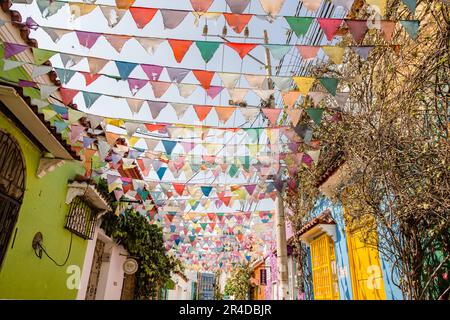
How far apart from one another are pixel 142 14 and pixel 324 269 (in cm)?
699

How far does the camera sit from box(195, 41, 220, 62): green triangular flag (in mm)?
3525

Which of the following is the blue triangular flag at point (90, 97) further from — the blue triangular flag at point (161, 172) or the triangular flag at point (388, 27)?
the triangular flag at point (388, 27)

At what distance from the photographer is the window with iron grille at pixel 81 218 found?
6.93 meters

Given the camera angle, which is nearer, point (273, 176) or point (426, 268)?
point (426, 268)

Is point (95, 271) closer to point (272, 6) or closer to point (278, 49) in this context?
point (278, 49)

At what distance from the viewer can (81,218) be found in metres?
7.48

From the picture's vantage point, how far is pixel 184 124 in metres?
5.37

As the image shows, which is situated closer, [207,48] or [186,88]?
[207,48]

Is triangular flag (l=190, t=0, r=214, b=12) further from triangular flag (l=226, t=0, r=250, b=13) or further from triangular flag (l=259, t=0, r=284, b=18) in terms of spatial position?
triangular flag (l=259, t=0, r=284, b=18)

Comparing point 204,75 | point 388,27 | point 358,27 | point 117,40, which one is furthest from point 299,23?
point 117,40
